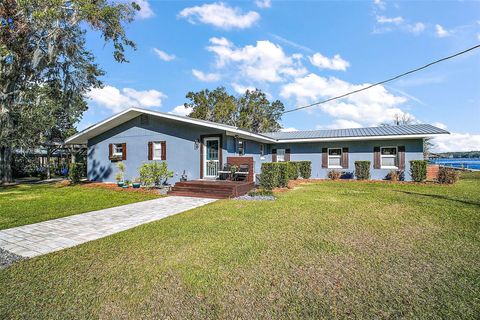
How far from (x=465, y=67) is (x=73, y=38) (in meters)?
21.3

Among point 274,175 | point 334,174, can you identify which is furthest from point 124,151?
point 334,174

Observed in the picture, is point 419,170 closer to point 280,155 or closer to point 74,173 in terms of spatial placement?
point 280,155

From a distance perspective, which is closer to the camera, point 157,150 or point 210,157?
point 210,157

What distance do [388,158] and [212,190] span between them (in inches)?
447

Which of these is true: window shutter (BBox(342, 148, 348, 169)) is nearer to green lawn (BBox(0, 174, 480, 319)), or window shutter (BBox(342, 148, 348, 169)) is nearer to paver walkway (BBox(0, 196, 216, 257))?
green lawn (BBox(0, 174, 480, 319))

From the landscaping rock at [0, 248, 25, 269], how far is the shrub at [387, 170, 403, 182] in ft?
52.5

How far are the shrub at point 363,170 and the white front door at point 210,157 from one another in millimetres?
8652

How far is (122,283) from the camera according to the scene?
119 inches

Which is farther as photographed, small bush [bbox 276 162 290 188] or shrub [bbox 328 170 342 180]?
shrub [bbox 328 170 342 180]

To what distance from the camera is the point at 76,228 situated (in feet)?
17.8

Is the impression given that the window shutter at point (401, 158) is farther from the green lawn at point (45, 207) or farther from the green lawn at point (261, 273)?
the green lawn at point (45, 207)

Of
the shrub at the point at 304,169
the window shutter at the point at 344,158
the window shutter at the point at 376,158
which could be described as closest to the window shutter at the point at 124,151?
the shrub at the point at 304,169

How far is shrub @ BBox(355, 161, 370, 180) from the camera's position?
14953 millimetres

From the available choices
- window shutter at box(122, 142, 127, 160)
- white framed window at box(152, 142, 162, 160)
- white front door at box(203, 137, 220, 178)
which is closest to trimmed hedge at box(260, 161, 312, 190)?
white front door at box(203, 137, 220, 178)
